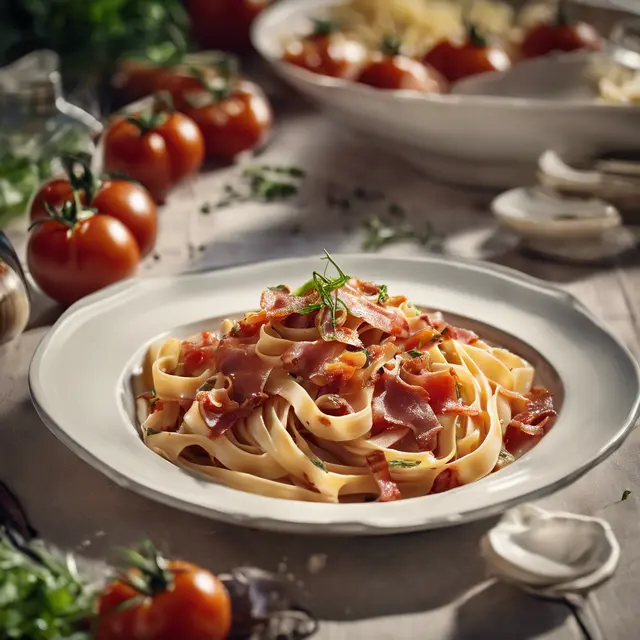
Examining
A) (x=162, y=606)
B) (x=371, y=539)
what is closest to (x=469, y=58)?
(x=371, y=539)

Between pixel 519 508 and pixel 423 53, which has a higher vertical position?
pixel 519 508

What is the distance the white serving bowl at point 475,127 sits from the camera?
466cm

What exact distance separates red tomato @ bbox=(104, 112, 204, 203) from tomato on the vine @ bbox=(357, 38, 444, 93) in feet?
3.48

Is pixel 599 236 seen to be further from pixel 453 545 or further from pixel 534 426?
pixel 453 545

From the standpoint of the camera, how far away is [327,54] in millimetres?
5914

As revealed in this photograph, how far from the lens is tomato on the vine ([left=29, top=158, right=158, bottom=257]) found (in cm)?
407

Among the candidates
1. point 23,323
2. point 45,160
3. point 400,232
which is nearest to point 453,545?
point 23,323

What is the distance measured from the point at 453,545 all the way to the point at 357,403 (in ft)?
1.74

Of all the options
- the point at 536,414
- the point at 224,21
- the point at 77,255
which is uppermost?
the point at 536,414

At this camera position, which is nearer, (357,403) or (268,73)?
(357,403)

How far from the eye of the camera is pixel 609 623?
7.80 feet

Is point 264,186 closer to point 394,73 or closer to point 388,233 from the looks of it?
point 388,233

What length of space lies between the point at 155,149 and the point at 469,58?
2092mm

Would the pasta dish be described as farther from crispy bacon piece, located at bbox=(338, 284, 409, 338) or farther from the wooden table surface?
the wooden table surface
